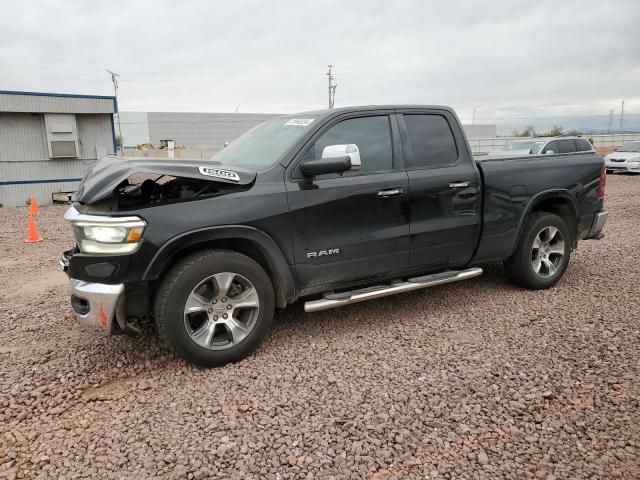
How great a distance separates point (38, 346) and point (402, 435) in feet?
10.1

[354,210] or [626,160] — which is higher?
[354,210]

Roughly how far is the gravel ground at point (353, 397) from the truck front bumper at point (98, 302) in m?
0.47

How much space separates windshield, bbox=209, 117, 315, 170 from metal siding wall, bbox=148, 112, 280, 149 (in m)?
49.6

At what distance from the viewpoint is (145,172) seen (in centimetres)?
311

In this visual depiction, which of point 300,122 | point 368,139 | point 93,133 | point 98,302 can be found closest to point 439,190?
point 368,139

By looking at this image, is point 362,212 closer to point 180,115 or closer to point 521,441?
point 521,441

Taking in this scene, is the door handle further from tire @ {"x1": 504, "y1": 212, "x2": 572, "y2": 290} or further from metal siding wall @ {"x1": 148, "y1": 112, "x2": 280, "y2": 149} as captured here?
metal siding wall @ {"x1": 148, "y1": 112, "x2": 280, "y2": 149}

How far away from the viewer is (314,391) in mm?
3100

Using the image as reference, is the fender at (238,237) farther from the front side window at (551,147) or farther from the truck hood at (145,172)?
the front side window at (551,147)

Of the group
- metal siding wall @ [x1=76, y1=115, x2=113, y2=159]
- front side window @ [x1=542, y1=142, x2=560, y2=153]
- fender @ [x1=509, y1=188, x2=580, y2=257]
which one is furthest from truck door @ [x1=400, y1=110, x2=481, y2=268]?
metal siding wall @ [x1=76, y1=115, x2=113, y2=159]

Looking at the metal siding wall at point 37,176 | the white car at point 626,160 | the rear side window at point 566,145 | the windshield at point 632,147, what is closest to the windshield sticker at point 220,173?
the metal siding wall at point 37,176

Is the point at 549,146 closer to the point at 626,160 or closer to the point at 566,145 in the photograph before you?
the point at 566,145

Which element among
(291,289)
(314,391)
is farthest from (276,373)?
(291,289)

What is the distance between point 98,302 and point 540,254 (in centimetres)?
428
